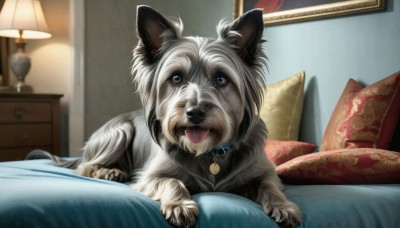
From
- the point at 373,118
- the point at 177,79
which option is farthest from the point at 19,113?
the point at 373,118

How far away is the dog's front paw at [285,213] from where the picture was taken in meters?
1.43

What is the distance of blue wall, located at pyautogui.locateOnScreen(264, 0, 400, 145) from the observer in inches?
103

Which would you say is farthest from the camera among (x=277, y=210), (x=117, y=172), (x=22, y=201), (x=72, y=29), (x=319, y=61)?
(x=72, y=29)

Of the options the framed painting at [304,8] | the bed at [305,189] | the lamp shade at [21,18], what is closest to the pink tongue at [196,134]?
the bed at [305,189]

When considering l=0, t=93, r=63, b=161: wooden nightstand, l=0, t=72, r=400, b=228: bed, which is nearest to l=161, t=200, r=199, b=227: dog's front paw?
l=0, t=72, r=400, b=228: bed

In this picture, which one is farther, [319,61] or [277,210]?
[319,61]

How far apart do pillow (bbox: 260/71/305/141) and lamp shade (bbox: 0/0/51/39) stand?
2.24m

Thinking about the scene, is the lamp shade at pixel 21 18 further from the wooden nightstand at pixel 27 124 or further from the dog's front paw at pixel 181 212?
the dog's front paw at pixel 181 212

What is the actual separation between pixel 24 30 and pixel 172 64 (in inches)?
104

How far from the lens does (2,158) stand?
139 inches

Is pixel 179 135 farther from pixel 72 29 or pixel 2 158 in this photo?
pixel 72 29

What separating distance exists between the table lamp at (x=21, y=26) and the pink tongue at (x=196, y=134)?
276cm

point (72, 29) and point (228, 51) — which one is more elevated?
point (72, 29)

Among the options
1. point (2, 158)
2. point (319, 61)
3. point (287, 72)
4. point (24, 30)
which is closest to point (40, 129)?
point (2, 158)
